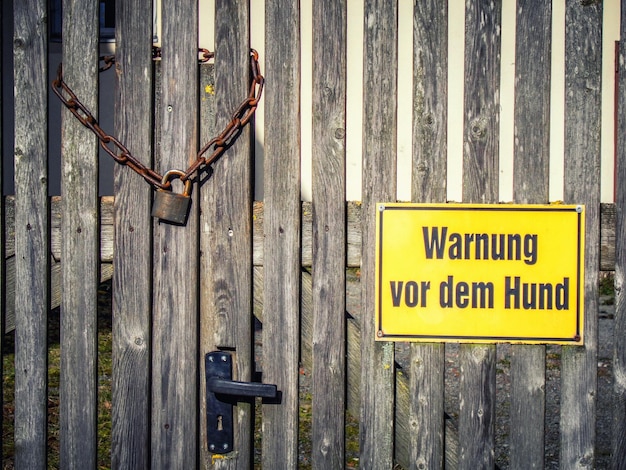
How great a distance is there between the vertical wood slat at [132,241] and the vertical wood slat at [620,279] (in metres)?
1.78

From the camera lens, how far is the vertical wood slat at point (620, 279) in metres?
2.43

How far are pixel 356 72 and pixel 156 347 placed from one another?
5.65 meters

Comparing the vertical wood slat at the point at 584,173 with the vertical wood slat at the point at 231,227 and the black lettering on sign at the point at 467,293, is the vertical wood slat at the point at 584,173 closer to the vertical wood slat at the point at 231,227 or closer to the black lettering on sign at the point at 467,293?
the black lettering on sign at the point at 467,293

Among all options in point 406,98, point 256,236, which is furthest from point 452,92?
point 256,236

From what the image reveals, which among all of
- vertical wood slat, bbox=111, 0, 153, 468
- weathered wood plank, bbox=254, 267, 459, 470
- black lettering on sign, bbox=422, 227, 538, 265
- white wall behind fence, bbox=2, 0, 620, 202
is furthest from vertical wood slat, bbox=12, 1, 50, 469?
white wall behind fence, bbox=2, 0, 620, 202

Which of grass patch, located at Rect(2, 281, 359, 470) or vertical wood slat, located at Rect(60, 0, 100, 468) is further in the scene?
grass patch, located at Rect(2, 281, 359, 470)

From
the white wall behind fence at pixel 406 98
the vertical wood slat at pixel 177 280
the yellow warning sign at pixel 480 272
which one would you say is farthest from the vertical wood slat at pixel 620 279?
the white wall behind fence at pixel 406 98

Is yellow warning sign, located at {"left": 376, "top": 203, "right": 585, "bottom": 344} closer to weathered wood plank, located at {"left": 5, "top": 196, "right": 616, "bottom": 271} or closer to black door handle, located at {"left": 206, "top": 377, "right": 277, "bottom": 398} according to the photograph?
weathered wood plank, located at {"left": 5, "top": 196, "right": 616, "bottom": 271}

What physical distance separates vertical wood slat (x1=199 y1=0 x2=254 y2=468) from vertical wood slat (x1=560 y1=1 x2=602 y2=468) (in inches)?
47.6

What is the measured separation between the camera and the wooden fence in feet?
7.93

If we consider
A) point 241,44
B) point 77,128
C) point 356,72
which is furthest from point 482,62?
point 356,72

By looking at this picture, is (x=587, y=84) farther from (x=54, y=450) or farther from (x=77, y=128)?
(x=54, y=450)

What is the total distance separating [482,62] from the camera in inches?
94.7

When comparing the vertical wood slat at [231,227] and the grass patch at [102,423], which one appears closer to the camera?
the vertical wood slat at [231,227]
